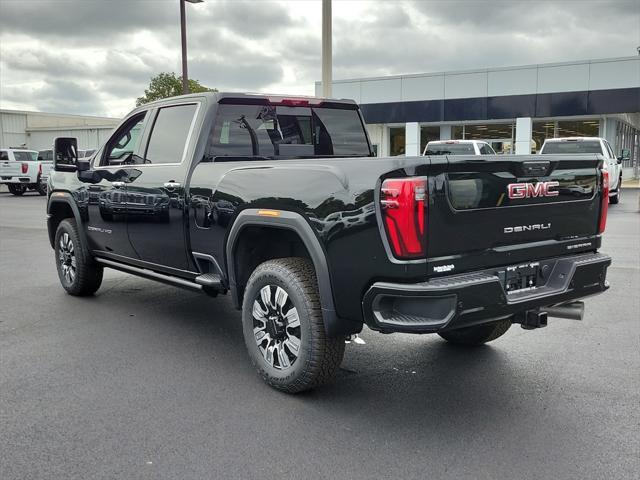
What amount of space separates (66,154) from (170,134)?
144 cm

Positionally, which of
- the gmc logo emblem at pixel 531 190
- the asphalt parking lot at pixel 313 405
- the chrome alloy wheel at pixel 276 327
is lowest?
the asphalt parking lot at pixel 313 405

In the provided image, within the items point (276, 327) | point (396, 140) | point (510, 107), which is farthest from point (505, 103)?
point (276, 327)

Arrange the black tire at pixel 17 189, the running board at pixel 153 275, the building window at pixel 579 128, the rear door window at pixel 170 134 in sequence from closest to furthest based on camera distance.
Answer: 1. the running board at pixel 153 275
2. the rear door window at pixel 170 134
3. the black tire at pixel 17 189
4. the building window at pixel 579 128

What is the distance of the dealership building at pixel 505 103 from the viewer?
1097 inches

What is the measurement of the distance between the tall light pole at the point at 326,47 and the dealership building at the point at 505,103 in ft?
66.7

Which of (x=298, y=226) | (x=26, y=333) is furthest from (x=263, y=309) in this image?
(x=26, y=333)

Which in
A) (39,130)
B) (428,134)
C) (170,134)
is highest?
(39,130)

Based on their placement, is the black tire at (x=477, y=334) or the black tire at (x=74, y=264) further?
the black tire at (x=74, y=264)

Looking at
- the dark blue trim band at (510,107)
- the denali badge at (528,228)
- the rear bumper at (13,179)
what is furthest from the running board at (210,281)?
the dark blue trim band at (510,107)

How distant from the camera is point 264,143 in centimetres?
516

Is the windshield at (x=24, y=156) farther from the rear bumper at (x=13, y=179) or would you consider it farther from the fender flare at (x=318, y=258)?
the fender flare at (x=318, y=258)

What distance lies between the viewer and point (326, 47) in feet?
36.3

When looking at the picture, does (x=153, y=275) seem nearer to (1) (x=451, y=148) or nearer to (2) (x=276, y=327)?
(2) (x=276, y=327)

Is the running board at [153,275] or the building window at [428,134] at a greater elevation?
the building window at [428,134]
